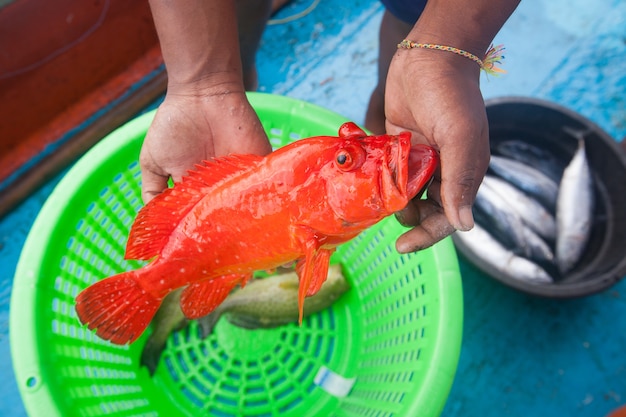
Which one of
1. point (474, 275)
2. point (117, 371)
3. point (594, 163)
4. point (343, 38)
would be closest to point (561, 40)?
point (594, 163)

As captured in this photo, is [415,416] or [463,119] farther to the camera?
[415,416]

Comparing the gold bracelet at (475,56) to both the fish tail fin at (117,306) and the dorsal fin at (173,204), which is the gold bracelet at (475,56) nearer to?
the dorsal fin at (173,204)

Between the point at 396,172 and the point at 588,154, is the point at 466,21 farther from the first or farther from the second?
the point at 588,154

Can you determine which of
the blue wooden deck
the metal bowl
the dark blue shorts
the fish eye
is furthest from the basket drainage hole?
the dark blue shorts

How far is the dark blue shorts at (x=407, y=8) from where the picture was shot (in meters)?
1.69

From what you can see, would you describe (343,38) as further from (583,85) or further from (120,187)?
(120,187)

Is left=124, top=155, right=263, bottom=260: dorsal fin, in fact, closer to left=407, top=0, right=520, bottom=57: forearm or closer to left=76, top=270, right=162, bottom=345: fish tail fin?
left=76, top=270, right=162, bottom=345: fish tail fin

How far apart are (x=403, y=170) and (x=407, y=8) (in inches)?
38.9

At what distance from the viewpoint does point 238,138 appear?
148 cm

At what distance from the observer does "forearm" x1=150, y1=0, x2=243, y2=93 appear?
1.41 metres

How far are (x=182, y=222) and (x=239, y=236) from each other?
0.17 metres

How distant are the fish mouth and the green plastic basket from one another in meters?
0.62

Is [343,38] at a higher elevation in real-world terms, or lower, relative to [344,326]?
higher

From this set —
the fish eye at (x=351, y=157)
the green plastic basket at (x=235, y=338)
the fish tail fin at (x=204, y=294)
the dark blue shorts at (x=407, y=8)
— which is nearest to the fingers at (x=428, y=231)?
the fish eye at (x=351, y=157)
